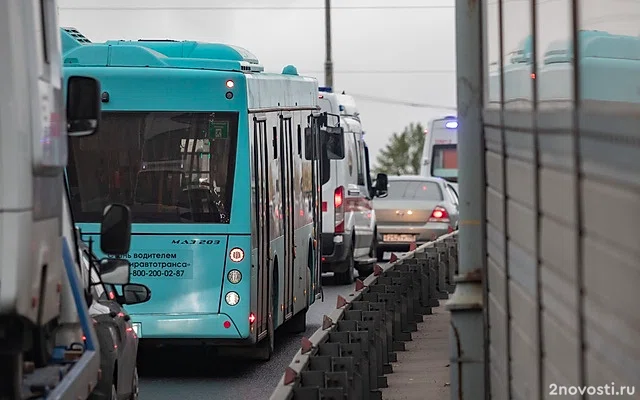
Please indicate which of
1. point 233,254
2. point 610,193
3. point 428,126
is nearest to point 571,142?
point 610,193

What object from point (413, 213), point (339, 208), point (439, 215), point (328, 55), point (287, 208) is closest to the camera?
point (287, 208)

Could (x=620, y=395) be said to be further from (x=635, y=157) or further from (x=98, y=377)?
(x=98, y=377)

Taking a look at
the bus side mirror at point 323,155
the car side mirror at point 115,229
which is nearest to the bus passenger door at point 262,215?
the bus side mirror at point 323,155

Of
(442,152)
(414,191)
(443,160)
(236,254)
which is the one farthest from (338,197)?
(442,152)

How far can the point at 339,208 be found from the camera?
83.5 feet

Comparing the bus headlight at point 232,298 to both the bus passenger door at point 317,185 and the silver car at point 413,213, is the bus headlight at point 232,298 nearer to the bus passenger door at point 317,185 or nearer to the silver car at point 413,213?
the bus passenger door at point 317,185

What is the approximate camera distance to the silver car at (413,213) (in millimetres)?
31594

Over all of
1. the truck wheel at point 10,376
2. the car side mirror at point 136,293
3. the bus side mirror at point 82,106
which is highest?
the bus side mirror at point 82,106

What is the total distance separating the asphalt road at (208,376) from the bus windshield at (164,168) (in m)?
1.53

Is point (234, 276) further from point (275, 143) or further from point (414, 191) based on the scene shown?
point (414, 191)

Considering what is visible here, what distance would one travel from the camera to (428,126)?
4903cm

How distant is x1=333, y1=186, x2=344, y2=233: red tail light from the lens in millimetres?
25297

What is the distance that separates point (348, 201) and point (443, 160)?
22078 mm

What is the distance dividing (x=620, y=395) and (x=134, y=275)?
34.4ft
